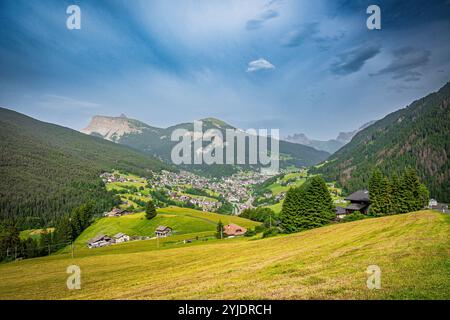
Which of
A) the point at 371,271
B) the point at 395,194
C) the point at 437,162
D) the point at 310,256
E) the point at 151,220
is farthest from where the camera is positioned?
the point at 437,162

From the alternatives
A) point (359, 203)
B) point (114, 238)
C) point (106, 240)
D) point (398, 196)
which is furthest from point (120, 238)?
point (398, 196)

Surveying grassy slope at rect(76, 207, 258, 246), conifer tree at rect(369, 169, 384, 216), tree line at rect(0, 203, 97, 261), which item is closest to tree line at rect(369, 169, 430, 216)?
conifer tree at rect(369, 169, 384, 216)

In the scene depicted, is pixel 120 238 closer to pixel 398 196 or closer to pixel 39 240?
pixel 39 240

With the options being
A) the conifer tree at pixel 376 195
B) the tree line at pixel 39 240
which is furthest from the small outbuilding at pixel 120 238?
the conifer tree at pixel 376 195

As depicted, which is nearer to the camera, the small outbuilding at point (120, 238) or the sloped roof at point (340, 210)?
the sloped roof at point (340, 210)

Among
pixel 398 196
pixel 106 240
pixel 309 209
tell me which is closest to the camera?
pixel 398 196

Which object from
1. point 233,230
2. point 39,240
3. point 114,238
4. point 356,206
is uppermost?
point 356,206

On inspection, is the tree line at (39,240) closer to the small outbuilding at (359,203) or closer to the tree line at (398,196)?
the small outbuilding at (359,203)

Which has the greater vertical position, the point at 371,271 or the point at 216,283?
the point at 371,271

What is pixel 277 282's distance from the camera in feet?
57.6
